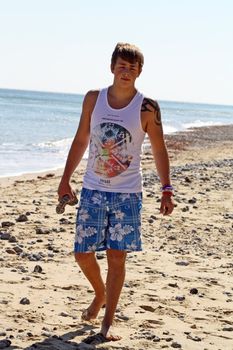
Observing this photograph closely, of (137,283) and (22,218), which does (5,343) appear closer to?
(137,283)

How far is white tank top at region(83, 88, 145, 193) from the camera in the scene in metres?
4.85

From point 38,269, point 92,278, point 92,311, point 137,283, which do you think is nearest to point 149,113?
point 92,278

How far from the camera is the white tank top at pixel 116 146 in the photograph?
15.9 ft

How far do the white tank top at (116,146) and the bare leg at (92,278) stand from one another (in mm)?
471

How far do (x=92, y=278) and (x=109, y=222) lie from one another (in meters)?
0.47

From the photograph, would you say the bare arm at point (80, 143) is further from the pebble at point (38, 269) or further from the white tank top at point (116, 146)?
the pebble at point (38, 269)

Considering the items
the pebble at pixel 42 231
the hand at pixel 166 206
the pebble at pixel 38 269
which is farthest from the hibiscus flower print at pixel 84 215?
the pebble at pixel 42 231

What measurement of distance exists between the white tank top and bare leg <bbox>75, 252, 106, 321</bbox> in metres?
0.47

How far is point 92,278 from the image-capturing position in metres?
5.16

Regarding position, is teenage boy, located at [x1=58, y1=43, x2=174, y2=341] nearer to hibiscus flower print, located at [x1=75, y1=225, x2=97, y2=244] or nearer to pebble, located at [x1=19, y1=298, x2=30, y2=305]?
hibiscus flower print, located at [x1=75, y1=225, x2=97, y2=244]

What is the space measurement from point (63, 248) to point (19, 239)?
60 cm

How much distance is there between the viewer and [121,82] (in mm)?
4871

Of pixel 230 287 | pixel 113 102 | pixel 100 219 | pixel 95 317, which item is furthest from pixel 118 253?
pixel 230 287

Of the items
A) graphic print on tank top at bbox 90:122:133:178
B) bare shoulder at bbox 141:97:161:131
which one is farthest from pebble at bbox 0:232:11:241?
bare shoulder at bbox 141:97:161:131
